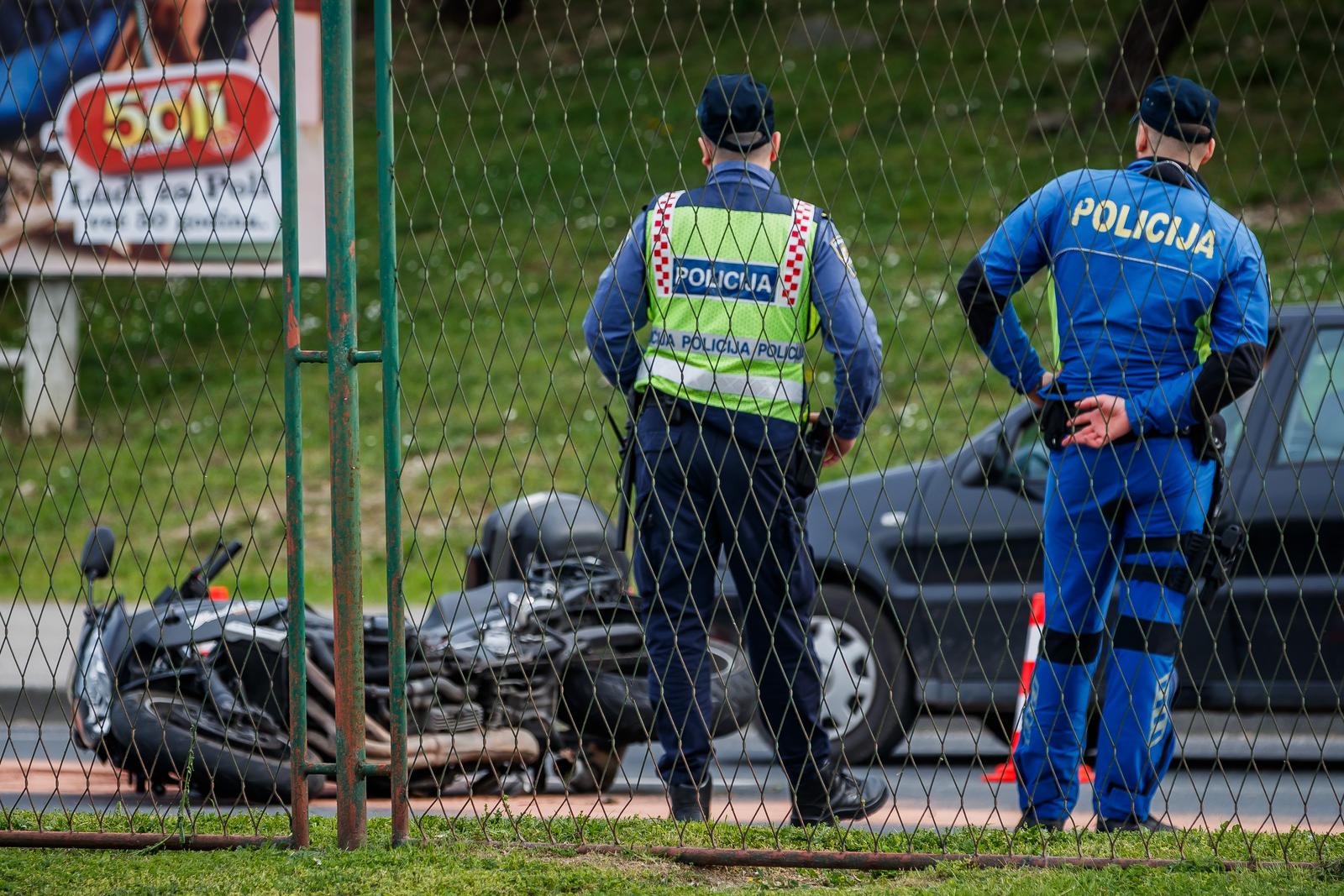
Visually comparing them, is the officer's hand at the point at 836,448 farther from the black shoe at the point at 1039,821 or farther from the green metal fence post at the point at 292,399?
the green metal fence post at the point at 292,399

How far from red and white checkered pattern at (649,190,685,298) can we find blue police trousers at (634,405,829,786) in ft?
1.02

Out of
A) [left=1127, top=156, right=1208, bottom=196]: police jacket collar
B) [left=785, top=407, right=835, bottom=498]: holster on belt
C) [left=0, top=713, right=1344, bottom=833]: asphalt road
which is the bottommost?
[left=0, top=713, right=1344, bottom=833]: asphalt road

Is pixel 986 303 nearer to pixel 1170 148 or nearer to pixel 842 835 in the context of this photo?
pixel 1170 148

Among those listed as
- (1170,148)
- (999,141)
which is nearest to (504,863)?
(1170,148)

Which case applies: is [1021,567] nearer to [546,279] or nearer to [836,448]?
[836,448]

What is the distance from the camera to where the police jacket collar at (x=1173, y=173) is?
13.1ft

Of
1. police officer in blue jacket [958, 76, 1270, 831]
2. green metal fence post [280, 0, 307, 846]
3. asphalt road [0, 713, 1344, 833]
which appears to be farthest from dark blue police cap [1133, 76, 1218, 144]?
green metal fence post [280, 0, 307, 846]

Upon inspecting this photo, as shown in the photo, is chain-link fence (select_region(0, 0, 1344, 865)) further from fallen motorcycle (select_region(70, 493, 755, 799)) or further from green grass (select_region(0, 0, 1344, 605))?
green grass (select_region(0, 0, 1344, 605))

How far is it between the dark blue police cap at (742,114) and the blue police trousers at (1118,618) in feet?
3.60

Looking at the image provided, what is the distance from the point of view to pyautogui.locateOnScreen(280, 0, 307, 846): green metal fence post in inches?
135

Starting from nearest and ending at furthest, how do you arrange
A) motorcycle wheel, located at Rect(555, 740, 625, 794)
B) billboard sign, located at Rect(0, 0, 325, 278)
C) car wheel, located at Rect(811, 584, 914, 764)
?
motorcycle wheel, located at Rect(555, 740, 625, 794), car wheel, located at Rect(811, 584, 914, 764), billboard sign, located at Rect(0, 0, 325, 278)

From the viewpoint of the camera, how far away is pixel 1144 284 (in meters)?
3.97

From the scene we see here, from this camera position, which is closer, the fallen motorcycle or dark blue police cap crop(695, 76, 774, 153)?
dark blue police cap crop(695, 76, 774, 153)

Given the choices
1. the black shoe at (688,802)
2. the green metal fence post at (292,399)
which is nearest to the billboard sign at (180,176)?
the black shoe at (688,802)
